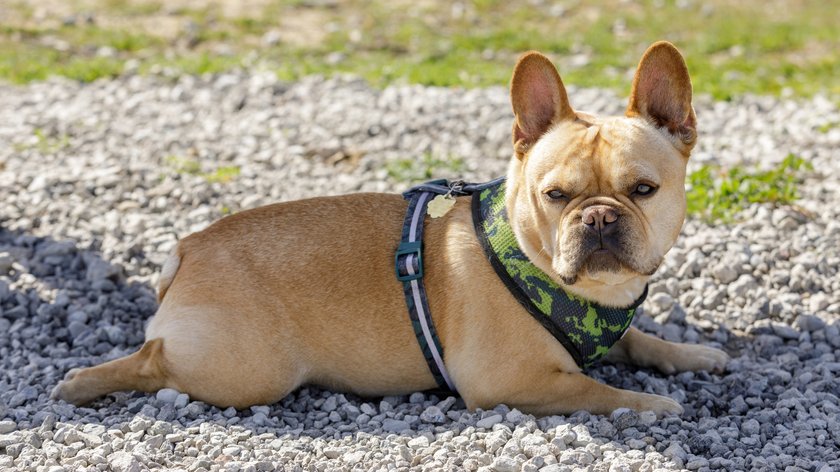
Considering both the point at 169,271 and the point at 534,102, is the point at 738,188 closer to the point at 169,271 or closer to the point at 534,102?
the point at 534,102

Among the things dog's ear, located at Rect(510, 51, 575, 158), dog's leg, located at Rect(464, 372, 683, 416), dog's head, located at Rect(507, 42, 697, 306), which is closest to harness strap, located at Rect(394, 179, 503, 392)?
dog's leg, located at Rect(464, 372, 683, 416)

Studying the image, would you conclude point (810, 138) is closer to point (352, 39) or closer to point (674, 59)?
point (674, 59)

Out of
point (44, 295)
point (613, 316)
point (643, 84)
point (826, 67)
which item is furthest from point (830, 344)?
point (826, 67)

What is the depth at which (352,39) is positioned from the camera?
44.6 ft

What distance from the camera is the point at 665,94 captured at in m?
5.21

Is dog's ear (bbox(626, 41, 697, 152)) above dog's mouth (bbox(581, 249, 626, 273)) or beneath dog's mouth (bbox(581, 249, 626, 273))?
above

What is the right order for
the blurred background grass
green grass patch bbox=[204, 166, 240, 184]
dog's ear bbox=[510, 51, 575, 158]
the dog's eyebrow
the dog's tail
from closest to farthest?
the dog's eyebrow < dog's ear bbox=[510, 51, 575, 158] < the dog's tail < green grass patch bbox=[204, 166, 240, 184] < the blurred background grass

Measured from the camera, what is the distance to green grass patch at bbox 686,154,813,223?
7.94m

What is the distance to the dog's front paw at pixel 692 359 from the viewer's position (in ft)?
19.6

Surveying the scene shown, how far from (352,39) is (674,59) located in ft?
29.4

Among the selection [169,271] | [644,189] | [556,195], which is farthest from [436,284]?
[169,271]

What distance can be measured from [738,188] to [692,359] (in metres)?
2.54

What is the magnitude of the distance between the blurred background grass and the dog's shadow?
5.23 meters

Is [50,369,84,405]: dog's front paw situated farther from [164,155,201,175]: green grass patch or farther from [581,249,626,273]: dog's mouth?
[164,155,201,175]: green grass patch
